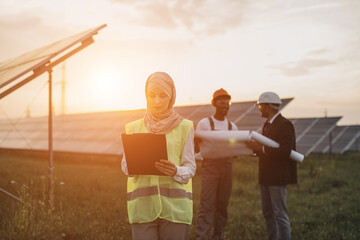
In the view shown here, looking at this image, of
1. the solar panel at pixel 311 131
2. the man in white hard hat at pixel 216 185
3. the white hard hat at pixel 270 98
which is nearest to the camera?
the white hard hat at pixel 270 98

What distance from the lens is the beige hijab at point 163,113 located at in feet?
7.50

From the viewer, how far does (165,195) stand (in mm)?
2299

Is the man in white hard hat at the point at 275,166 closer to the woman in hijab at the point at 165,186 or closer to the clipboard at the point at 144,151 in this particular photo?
the woman in hijab at the point at 165,186

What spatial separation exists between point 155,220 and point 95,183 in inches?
288

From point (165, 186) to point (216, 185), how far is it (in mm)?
2683

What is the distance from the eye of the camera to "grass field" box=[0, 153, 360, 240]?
16.1ft

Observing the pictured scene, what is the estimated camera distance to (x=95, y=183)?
9219 mm

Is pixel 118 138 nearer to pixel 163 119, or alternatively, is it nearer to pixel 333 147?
pixel 163 119

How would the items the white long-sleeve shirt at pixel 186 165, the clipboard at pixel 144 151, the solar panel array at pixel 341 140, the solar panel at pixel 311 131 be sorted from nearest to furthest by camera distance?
the clipboard at pixel 144 151 → the white long-sleeve shirt at pixel 186 165 → the solar panel at pixel 311 131 → the solar panel array at pixel 341 140

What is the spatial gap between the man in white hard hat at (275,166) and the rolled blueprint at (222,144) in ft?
0.52

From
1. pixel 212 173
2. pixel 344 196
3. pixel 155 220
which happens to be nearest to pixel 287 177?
pixel 212 173

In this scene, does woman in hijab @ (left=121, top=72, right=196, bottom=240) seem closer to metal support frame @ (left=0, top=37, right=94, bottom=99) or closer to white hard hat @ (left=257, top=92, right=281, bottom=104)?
white hard hat @ (left=257, top=92, right=281, bottom=104)

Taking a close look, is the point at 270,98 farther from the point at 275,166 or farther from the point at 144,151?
the point at 144,151

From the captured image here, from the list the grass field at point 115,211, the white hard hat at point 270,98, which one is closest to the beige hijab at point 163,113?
the white hard hat at point 270,98
